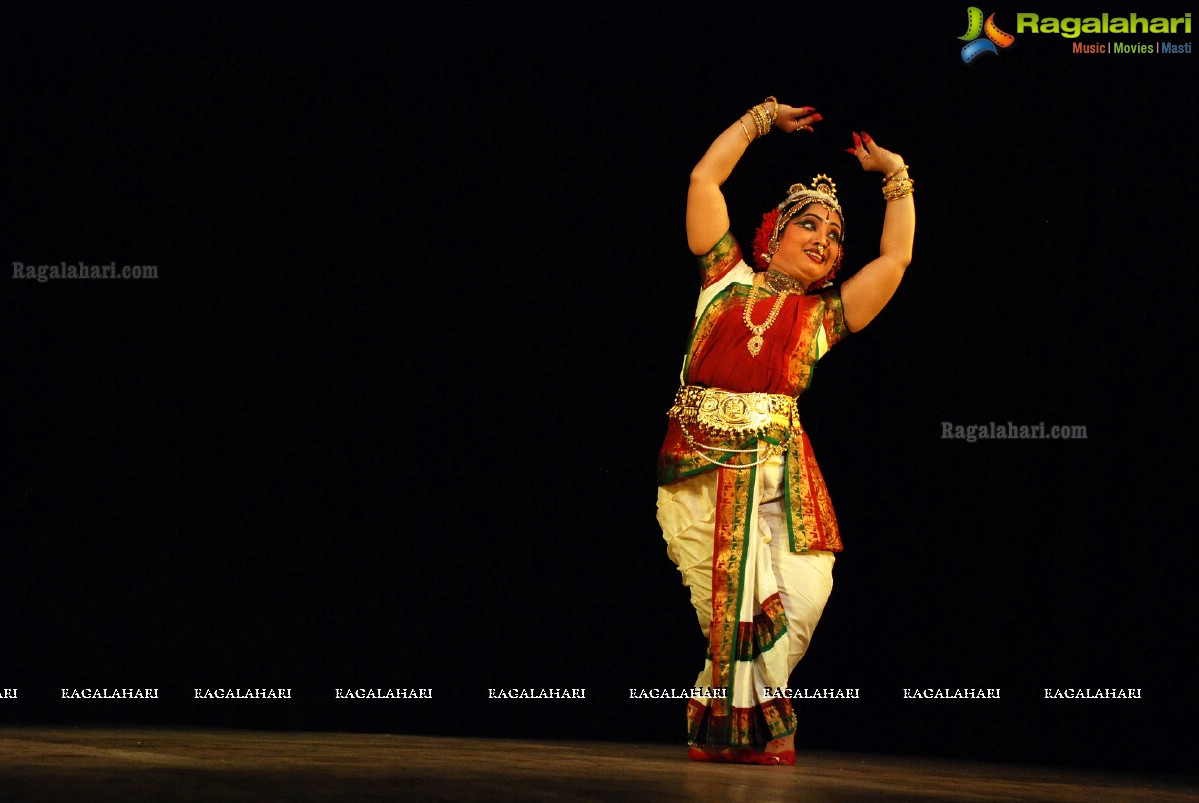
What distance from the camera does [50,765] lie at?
3090 mm

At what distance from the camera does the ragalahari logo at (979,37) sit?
4660mm

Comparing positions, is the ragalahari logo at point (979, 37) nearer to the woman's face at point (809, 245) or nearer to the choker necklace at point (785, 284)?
the woman's face at point (809, 245)

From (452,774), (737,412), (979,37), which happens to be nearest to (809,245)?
(737,412)

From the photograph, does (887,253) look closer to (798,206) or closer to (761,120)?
(798,206)

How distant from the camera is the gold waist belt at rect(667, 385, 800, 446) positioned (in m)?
3.96

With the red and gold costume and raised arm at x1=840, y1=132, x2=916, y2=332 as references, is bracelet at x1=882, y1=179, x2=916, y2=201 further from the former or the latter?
the red and gold costume

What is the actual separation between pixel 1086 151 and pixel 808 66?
0.86 metres

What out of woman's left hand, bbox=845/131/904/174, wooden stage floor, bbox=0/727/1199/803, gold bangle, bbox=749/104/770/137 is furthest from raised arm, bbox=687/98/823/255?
wooden stage floor, bbox=0/727/1199/803

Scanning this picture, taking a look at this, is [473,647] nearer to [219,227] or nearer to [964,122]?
[219,227]

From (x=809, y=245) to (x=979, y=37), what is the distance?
1071mm

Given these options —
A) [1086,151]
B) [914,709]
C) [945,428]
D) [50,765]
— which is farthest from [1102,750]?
[50,765]

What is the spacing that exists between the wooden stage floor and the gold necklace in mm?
1032

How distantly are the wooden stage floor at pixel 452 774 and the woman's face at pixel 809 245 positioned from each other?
125cm

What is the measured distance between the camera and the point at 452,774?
315 centimetres
